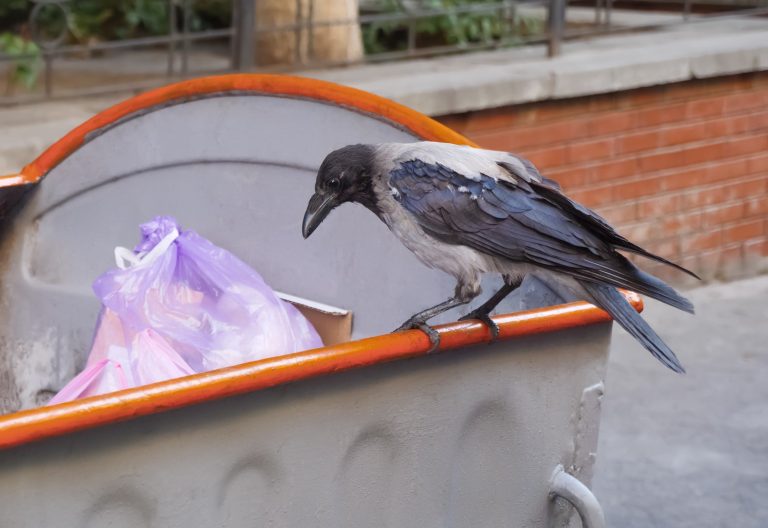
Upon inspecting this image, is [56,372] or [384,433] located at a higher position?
[384,433]

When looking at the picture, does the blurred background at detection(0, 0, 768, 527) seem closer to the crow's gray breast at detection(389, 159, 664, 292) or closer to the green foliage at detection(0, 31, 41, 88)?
the green foliage at detection(0, 31, 41, 88)

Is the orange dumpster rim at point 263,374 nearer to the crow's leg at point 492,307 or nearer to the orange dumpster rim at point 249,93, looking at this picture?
the crow's leg at point 492,307

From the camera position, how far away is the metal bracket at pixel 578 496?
7.20ft

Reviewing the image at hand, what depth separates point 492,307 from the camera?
227cm

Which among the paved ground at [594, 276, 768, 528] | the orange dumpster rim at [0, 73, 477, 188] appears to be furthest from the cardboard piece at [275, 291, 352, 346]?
the paved ground at [594, 276, 768, 528]

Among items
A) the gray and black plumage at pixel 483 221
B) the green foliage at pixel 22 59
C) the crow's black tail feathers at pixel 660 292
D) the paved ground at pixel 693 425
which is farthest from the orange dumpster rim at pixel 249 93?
the green foliage at pixel 22 59

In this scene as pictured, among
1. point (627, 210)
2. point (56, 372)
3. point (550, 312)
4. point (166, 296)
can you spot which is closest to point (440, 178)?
point (550, 312)

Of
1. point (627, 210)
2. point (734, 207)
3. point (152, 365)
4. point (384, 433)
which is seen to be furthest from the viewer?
point (734, 207)

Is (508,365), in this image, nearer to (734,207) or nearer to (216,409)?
(216,409)

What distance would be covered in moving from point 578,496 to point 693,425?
8.42ft

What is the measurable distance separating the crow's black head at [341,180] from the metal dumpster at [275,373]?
332 millimetres

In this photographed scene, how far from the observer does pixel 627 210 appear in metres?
5.82

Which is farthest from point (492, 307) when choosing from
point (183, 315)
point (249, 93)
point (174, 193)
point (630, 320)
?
point (174, 193)

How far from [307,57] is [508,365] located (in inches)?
164
